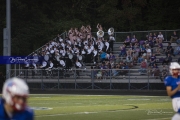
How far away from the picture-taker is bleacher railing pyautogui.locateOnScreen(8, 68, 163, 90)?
3159 cm

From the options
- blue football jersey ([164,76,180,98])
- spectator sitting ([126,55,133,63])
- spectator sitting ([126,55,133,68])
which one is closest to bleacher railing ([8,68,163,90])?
spectator sitting ([126,55,133,68])

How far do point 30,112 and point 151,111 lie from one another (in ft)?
44.9

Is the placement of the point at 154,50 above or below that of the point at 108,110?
above

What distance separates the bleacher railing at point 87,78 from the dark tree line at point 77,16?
15.2 meters

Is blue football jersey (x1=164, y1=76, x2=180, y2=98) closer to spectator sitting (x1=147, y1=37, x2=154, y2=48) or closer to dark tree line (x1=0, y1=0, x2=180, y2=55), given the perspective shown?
spectator sitting (x1=147, y1=37, x2=154, y2=48)

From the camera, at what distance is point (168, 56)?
3319 centimetres

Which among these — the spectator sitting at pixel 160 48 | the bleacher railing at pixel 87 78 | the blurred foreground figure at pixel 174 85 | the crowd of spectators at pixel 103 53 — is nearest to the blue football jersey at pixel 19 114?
the blurred foreground figure at pixel 174 85

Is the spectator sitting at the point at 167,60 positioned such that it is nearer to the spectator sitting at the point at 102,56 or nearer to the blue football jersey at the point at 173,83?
the spectator sitting at the point at 102,56

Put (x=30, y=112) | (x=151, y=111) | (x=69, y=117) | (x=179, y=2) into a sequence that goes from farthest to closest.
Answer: (x=179, y=2) < (x=151, y=111) < (x=69, y=117) < (x=30, y=112)

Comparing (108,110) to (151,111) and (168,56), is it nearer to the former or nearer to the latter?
(151,111)

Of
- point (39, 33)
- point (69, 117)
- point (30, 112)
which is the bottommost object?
point (69, 117)

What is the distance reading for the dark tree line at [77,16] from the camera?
4897 centimetres

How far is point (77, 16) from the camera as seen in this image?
174ft

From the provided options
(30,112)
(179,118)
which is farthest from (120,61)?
(30,112)
